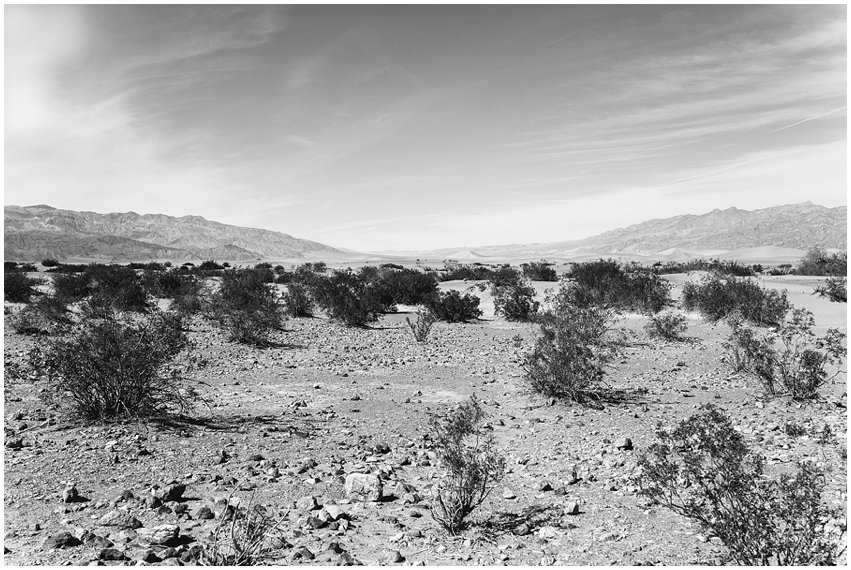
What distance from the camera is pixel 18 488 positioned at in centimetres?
523

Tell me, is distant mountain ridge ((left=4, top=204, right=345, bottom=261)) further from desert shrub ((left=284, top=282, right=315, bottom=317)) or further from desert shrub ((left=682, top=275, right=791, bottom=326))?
desert shrub ((left=682, top=275, right=791, bottom=326))

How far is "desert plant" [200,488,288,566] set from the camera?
3915 millimetres

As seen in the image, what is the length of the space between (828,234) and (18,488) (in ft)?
475

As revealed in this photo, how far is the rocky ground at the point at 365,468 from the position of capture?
14.7 feet

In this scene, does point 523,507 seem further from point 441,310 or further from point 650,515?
point 441,310

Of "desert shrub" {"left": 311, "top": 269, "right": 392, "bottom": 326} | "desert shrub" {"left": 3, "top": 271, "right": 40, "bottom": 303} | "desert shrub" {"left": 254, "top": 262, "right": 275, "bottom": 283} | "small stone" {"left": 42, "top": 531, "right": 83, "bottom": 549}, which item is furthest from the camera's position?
"desert shrub" {"left": 254, "top": 262, "right": 275, "bottom": 283}

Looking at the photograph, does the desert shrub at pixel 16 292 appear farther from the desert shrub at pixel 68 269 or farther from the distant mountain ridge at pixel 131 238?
the distant mountain ridge at pixel 131 238

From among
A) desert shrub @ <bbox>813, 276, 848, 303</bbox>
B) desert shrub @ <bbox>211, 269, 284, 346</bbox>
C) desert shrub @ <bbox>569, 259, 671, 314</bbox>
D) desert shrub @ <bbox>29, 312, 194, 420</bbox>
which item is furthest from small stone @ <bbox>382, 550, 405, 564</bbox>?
desert shrub @ <bbox>813, 276, 848, 303</bbox>

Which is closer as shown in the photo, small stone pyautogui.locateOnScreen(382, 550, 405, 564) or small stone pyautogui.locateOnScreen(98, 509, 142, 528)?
small stone pyautogui.locateOnScreen(382, 550, 405, 564)

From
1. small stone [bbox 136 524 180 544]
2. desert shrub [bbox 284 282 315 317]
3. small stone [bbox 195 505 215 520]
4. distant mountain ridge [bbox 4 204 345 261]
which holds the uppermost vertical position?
distant mountain ridge [bbox 4 204 345 261]

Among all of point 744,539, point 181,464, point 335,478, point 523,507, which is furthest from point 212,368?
point 744,539

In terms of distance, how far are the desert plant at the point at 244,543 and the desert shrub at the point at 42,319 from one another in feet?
35.9

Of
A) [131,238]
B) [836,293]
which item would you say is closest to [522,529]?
[836,293]

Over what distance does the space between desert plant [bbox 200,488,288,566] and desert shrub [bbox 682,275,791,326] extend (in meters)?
17.8
